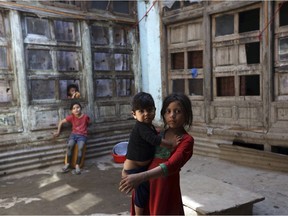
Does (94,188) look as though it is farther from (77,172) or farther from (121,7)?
(121,7)

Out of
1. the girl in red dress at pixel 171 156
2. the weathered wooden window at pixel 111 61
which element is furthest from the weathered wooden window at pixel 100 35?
the girl in red dress at pixel 171 156

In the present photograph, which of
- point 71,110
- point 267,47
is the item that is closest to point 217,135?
point 267,47

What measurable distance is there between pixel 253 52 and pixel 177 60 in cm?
181

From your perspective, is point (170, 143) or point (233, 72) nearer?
point (170, 143)

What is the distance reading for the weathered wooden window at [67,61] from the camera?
5.88 m

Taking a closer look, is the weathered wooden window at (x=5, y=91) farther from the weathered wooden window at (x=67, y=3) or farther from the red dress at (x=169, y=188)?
the red dress at (x=169, y=188)

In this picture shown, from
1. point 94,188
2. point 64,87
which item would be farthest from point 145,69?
point 94,188

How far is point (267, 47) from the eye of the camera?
191 inches

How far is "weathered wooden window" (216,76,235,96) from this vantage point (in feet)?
18.1

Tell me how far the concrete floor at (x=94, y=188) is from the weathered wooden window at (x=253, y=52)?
2028 millimetres

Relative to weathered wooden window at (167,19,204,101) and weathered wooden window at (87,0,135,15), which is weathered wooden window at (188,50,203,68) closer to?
weathered wooden window at (167,19,204,101)

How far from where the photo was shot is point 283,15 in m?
4.71

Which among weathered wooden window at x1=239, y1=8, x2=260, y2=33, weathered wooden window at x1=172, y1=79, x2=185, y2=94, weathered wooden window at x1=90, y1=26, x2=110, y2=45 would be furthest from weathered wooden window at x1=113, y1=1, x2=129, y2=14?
weathered wooden window at x1=239, y1=8, x2=260, y2=33

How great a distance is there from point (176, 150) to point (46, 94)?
4653 millimetres
